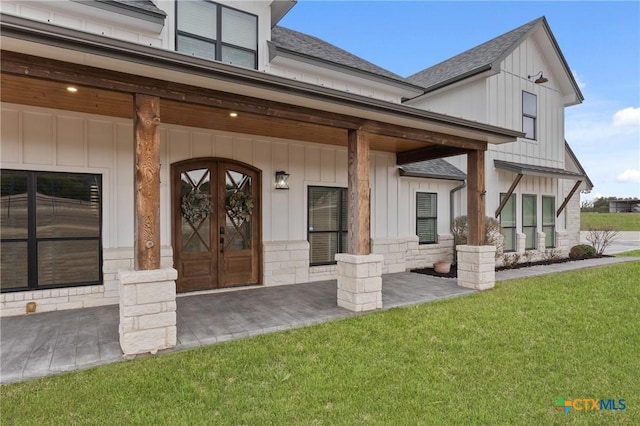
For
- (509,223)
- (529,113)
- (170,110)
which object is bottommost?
Answer: (509,223)

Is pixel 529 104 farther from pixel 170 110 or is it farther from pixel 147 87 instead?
pixel 147 87

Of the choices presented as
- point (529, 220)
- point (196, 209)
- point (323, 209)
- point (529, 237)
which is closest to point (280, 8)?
point (323, 209)

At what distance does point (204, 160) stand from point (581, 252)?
12316mm

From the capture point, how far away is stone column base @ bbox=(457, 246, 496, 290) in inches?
265

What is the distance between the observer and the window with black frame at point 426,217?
9.34 m

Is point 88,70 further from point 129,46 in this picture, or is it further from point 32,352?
point 32,352

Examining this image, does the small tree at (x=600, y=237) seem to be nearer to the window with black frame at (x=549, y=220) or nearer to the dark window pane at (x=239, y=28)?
the window with black frame at (x=549, y=220)

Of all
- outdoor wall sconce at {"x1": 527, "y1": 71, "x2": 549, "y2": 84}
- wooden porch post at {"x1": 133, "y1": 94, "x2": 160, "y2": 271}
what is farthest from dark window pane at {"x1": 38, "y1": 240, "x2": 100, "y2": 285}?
outdoor wall sconce at {"x1": 527, "y1": 71, "x2": 549, "y2": 84}

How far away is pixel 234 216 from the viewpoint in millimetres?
6777

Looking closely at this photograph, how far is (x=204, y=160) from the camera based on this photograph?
6473mm

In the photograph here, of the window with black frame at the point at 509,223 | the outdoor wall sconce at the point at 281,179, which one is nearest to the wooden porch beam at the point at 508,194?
the window with black frame at the point at 509,223

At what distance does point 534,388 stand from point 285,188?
17.2ft

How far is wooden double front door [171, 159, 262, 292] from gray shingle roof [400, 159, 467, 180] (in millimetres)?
4059

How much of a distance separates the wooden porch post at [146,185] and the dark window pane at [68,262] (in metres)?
2.44
